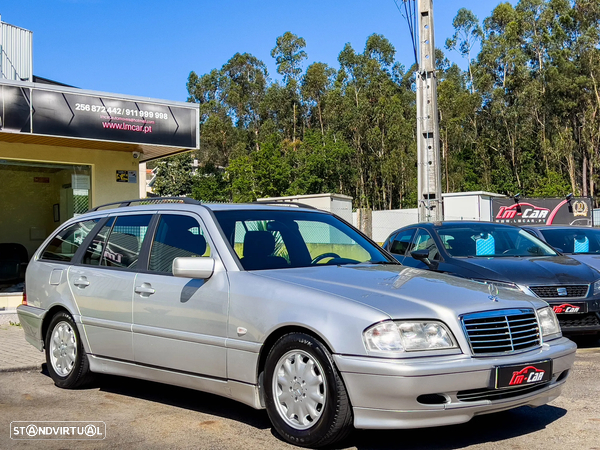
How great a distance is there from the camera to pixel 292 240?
5.33 m

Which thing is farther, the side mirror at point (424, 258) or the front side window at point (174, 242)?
the side mirror at point (424, 258)

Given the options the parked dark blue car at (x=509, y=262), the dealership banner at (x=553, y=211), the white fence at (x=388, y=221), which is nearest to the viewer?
the parked dark blue car at (x=509, y=262)

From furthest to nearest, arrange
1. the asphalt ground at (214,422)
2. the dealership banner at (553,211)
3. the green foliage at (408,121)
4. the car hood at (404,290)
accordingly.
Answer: the green foliage at (408,121), the dealership banner at (553,211), the asphalt ground at (214,422), the car hood at (404,290)

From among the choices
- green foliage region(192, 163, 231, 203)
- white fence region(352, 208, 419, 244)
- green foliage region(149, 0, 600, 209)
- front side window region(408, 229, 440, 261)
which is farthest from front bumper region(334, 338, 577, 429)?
green foliage region(192, 163, 231, 203)

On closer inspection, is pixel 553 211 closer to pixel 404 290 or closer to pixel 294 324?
pixel 404 290

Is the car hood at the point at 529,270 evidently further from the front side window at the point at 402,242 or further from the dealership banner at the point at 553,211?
the dealership banner at the point at 553,211

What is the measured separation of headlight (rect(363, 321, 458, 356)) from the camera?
12.6 ft

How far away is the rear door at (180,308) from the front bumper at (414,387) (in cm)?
113

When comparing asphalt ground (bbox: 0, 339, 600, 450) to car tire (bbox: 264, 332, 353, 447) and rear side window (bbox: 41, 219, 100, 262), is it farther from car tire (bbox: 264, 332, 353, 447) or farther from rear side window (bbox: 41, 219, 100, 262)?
rear side window (bbox: 41, 219, 100, 262)

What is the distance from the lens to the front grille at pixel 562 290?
7621mm

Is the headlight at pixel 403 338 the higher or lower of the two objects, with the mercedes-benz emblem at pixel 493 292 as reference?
lower

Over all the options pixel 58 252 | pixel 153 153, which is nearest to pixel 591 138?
pixel 153 153

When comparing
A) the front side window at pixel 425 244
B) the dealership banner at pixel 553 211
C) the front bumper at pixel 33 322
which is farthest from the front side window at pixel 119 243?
the dealership banner at pixel 553 211

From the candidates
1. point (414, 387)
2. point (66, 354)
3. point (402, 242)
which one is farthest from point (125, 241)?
point (402, 242)
